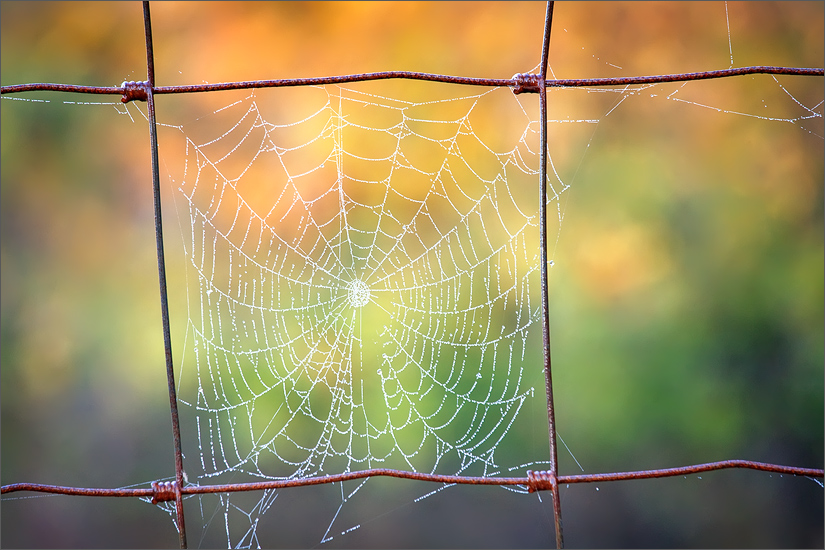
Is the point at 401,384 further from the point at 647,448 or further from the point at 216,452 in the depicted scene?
the point at 647,448

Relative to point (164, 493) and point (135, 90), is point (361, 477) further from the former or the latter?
point (135, 90)

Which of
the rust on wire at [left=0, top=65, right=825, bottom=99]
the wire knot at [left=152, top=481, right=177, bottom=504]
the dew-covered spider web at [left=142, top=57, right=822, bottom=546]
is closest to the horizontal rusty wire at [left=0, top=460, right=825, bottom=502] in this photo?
the wire knot at [left=152, top=481, right=177, bottom=504]

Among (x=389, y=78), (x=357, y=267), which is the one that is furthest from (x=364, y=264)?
(x=389, y=78)

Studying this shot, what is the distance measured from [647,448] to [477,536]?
1194 mm

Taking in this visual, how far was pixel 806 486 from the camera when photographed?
3.73 m

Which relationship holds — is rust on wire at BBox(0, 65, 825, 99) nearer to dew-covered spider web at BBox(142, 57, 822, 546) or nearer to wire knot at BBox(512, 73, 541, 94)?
wire knot at BBox(512, 73, 541, 94)

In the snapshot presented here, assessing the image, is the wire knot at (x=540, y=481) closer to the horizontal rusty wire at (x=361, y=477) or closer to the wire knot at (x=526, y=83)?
the horizontal rusty wire at (x=361, y=477)

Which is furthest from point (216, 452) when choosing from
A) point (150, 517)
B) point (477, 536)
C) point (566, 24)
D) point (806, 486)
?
point (806, 486)

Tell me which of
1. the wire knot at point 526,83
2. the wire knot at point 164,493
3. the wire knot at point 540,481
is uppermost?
the wire knot at point 526,83

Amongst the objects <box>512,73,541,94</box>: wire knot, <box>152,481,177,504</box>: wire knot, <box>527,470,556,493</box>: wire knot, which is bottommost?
<box>527,470,556,493</box>: wire knot

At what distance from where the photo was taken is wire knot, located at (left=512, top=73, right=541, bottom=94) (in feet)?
2.99

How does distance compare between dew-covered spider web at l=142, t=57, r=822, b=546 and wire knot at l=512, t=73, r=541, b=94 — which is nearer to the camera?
wire knot at l=512, t=73, r=541, b=94

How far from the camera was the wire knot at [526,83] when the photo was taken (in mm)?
911

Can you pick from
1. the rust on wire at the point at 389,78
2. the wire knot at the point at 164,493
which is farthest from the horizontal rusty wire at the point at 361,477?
the rust on wire at the point at 389,78
